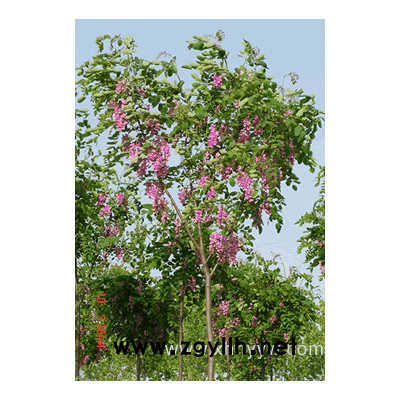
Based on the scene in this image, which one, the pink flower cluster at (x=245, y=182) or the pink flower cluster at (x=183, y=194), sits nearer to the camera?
the pink flower cluster at (x=245, y=182)

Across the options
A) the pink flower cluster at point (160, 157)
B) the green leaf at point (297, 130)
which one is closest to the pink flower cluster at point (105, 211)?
the pink flower cluster at point (160, 157)

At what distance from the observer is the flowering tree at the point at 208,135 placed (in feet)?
20.8

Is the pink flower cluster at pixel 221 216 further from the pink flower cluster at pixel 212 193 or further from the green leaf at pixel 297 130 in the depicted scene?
the green leaf at pixel 297 130

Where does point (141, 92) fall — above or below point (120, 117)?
above

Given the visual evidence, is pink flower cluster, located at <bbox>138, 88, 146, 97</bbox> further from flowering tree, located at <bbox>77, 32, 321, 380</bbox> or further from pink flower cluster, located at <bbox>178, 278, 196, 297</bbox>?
pink flower cluster, located at <bbox>178, 278, 196, 297</bbox>

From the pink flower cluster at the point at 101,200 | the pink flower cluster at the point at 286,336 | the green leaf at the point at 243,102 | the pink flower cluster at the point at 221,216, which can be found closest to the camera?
the green leaf at the point at 243,102

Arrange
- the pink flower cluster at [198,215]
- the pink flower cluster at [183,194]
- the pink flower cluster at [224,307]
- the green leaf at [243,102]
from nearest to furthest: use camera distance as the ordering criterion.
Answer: the green leaf at [243,102] < the pink flower cluster at [198,215] < the pink flower cluster at [183,194] < the pink flower cluster at [224,307]

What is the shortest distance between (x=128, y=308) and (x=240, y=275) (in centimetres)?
198

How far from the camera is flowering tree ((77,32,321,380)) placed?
20.8ft

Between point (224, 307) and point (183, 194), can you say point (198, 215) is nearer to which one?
point (183, 194)

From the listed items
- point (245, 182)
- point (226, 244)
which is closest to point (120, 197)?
point (226, 244)

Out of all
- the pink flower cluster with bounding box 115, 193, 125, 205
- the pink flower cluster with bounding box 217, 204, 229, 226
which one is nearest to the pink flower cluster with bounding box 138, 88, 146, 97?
the pink flower cluster with bounding box 115, 193, 125, 205

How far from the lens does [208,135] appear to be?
6.83 m

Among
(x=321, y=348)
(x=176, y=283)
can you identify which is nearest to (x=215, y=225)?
(x=176, y=283)
